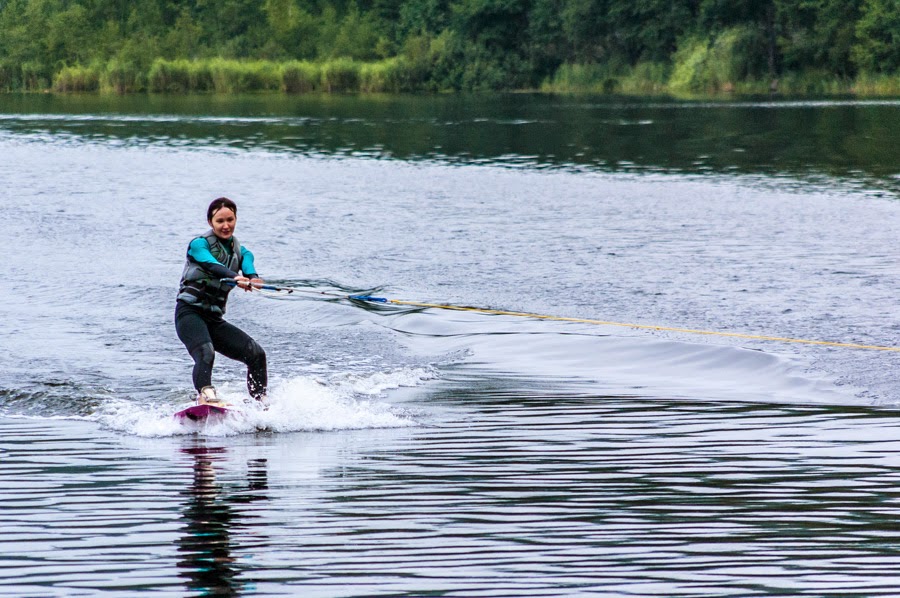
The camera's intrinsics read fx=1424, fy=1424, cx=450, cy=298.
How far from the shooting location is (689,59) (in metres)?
77.5

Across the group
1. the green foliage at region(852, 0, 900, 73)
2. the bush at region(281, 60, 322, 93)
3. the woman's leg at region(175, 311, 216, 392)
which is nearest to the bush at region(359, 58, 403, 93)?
the bush at region(281, 60, 322, 93)

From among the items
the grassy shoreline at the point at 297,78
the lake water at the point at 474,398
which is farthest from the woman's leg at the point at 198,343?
the grassy shoreline at the point at 297,78

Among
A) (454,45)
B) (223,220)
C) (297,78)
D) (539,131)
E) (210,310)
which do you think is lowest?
(539,131)

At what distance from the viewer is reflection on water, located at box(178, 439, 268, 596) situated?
6375mm

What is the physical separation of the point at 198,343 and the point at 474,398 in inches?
86.2

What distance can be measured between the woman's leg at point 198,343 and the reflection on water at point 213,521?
0.92 m

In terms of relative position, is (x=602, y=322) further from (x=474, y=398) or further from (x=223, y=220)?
(x=223, y=220)

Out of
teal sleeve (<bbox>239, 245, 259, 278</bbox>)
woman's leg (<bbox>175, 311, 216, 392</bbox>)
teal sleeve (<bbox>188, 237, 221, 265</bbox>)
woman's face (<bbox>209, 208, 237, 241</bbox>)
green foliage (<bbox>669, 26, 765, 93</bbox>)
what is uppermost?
green foliage (<bbox>669, 26, 765, 93</bbox>)

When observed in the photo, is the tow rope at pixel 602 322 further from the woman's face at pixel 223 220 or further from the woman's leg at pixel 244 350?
the woman's face at pixel 223 220

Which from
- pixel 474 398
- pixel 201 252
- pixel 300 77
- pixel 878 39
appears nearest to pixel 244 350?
pixel 201 252

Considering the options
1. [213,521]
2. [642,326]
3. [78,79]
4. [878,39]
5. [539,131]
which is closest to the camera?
[213,521]

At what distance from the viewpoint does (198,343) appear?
10141 mm

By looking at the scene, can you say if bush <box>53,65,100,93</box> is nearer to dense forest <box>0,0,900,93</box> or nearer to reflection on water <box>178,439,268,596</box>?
dense forest <box>0,0,900,93</box>

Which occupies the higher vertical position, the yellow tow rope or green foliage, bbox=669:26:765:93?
green foliage, bbox=669:26:765:93
